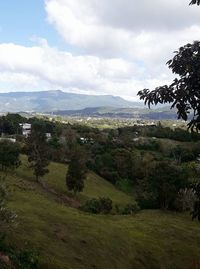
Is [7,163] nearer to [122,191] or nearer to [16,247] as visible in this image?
[122,191]

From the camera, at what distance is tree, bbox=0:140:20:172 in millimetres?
88188

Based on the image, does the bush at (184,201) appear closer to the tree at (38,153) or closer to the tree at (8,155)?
the tree at (38,153)

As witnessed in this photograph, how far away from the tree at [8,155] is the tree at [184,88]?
245 feet

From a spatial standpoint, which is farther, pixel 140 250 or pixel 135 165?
pixel 135 165

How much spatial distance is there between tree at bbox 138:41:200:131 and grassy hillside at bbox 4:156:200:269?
1981cm

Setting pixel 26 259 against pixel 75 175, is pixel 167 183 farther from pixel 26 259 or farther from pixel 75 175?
pixel 26 259

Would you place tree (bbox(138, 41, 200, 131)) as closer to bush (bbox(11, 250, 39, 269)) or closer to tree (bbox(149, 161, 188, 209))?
bush (bbox(11, 250, 39, 269))

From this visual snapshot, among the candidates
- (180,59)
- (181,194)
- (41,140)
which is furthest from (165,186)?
(180,59)

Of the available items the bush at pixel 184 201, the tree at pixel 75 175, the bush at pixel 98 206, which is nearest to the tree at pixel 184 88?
the bush at pixel 98 206

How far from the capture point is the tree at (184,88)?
15570 mm

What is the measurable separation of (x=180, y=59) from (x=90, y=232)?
111 feet

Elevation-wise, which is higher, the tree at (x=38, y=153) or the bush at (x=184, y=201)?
the tree at (x=38, y=153)

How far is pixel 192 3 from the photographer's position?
15.5 meters

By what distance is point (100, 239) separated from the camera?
149ft
